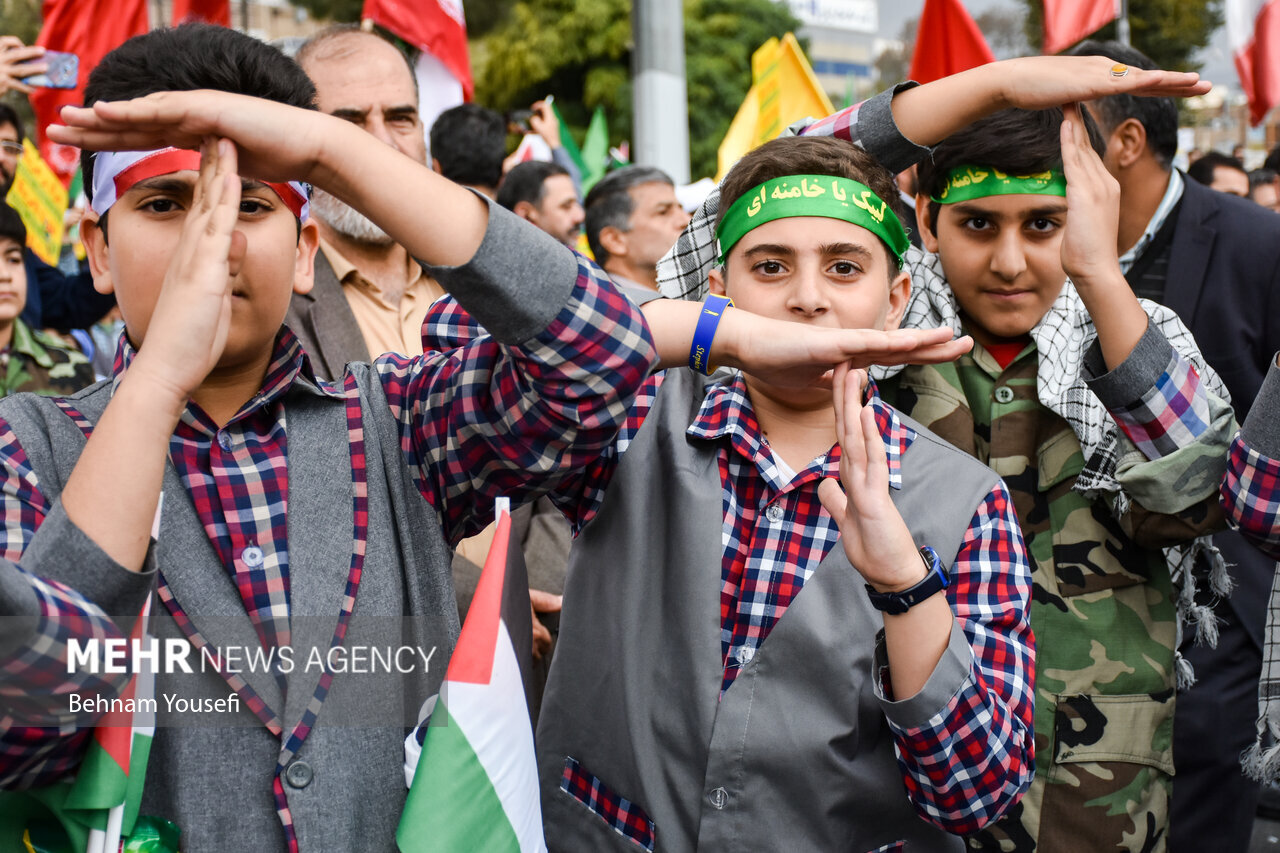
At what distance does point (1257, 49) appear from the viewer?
21.4 feet

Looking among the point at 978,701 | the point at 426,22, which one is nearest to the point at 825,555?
the point at 978,701

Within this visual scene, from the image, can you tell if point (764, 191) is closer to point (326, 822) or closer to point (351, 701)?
point (351, 701)

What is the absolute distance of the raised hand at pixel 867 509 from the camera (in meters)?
1.60

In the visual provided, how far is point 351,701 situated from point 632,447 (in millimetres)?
635

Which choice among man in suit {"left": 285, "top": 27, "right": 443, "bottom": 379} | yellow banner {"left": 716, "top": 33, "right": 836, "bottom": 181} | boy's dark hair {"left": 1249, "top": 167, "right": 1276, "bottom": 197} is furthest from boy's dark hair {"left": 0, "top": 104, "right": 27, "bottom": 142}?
boy's dark hair {"left": 1249, "top": 167, "right": 1276, "bottom": 197}

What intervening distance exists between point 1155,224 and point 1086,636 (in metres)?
1.58

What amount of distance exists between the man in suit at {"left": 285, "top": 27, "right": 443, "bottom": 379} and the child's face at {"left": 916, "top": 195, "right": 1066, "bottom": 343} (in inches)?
57.8

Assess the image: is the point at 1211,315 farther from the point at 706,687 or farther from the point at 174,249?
the point at 174,249

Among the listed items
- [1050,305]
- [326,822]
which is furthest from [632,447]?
[1050,305]

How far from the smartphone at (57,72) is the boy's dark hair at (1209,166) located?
264 inches

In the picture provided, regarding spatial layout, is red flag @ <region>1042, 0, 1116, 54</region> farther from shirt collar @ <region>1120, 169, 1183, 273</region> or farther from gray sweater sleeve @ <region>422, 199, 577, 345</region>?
gray sweater sleeve @ <region>422, 199, 577, 345</region>

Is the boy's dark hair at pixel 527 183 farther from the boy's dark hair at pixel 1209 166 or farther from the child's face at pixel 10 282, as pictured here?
the boy's dark hair at pixel 1209 166

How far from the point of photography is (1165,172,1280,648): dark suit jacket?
2912mm

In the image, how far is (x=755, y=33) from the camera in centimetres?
3325
